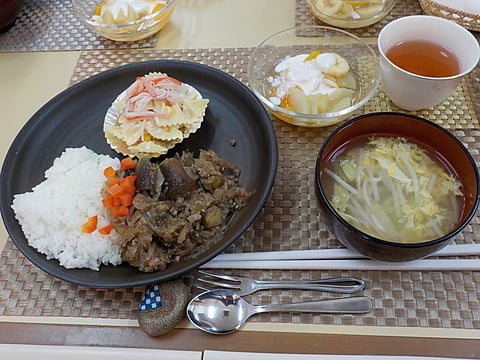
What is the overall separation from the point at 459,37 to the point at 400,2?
523mm

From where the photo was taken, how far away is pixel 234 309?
114 centimetres

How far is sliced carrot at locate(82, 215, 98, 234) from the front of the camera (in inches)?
48.8

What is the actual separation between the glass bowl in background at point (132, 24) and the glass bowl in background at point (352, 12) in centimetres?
62

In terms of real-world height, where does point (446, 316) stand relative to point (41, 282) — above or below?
below

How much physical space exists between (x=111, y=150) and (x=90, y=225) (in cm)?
36

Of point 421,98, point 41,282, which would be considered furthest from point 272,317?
point 421,98

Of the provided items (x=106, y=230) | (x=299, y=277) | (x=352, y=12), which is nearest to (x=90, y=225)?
(x=106, y=230)

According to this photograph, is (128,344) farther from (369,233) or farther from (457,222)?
(457,222)

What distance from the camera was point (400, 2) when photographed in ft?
6.31

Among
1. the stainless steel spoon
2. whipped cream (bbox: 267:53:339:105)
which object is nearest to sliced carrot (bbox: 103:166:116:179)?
the stainless steel spoon

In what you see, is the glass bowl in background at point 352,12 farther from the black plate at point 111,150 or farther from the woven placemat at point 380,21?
the black plate at point 111,150

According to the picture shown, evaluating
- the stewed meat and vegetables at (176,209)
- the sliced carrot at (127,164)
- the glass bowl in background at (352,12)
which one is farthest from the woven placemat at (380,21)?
the sliced carrot at (127,164)

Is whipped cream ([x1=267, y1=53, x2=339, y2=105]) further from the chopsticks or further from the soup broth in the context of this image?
the chopsticks

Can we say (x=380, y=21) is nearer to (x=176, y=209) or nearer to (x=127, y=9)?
(x=127, y=9)
